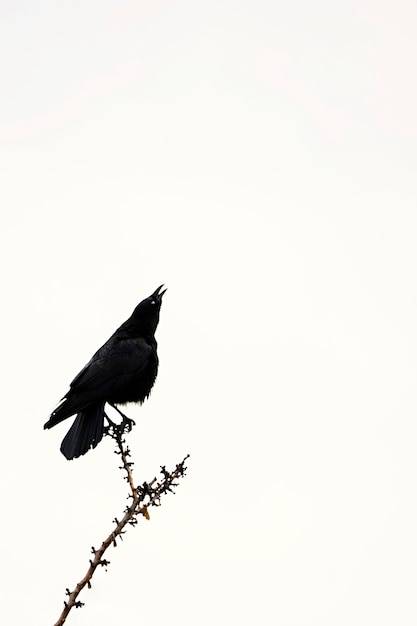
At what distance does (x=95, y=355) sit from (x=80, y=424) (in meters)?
2.04

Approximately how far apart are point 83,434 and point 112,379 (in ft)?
4.41

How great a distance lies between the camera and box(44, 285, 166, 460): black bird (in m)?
7.30

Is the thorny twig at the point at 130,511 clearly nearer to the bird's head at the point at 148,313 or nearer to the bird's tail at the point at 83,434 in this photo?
the bird's tail at the point at 83,434

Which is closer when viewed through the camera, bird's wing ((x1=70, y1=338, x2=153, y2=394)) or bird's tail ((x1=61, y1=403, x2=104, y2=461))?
bird's tail ((x1=61, y1=403, x2=104, y2=461))

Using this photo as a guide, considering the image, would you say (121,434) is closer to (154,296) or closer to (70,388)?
(70,388)

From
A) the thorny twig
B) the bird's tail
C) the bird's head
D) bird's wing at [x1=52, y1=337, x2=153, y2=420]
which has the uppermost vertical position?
the bird's head

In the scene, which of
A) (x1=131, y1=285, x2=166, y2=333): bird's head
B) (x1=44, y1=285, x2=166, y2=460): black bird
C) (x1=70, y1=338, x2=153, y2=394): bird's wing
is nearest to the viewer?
(x1=44, y1=285, x2=166, y2=460): black bird

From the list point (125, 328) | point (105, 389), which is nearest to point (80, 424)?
point (105, 389)

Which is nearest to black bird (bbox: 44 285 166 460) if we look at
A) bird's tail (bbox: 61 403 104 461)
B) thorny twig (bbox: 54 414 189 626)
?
bird's tail (bbox: 61 403 104 461)

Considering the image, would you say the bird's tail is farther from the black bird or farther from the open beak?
the open beak

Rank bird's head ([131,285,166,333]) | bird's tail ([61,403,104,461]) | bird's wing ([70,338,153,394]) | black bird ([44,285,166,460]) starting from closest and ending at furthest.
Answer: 1. bird's tail ([61,403,104,461])
2. black bird ([44,285,166,460])
3. bird's wing ([70,338,153,394])
4. bird's head ([131,285,166,333])

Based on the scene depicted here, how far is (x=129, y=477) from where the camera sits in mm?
4625

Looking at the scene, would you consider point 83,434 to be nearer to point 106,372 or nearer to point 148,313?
point 106,372

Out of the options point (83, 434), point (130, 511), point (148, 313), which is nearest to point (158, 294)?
point (148, 313)
